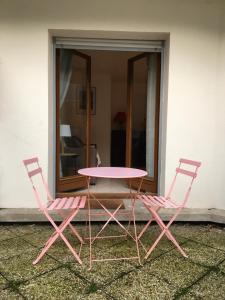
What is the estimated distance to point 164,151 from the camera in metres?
3.83

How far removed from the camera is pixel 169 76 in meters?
3.73

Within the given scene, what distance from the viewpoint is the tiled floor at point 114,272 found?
79.5 inches

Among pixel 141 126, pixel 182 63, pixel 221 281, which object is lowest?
pixel 221 281

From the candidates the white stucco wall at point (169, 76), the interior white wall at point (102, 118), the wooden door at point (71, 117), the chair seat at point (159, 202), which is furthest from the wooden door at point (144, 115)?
the interior white wall at point (102, 118)

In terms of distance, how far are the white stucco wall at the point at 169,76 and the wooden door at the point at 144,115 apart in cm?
47

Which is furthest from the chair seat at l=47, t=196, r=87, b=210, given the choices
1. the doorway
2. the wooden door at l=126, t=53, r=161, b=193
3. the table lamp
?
the wooden door at l=126, t=53, r=161, b=193

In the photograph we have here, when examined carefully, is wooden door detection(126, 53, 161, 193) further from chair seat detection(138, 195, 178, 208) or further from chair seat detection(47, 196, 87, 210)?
chair seat detection(47, 196, 87, 210)

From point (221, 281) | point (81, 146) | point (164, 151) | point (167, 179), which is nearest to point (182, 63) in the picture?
point (164, 151)

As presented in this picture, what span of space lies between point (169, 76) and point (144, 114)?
3.08 feet

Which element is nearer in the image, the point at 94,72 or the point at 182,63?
the point at 182,63

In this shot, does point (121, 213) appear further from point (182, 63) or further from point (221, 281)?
point (182, 63)

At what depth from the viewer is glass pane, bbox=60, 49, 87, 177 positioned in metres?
4.21

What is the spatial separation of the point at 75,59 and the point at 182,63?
1.66 metres

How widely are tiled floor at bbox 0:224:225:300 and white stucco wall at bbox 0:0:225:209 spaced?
101 centimetres
